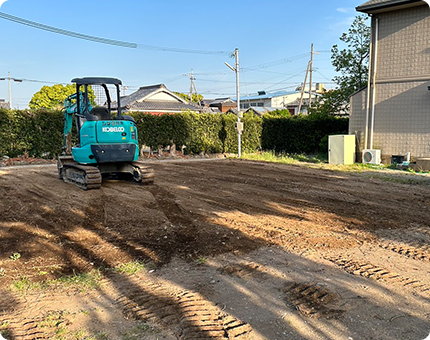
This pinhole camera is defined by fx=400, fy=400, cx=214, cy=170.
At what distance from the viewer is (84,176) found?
10.4 m

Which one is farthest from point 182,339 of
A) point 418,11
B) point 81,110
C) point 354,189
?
point 418,11

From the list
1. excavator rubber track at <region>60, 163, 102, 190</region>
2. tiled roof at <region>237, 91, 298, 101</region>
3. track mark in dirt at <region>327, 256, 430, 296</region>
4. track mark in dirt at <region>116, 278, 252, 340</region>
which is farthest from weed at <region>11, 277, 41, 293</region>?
tiled roof at <region>237, 91, 298, 101</region>

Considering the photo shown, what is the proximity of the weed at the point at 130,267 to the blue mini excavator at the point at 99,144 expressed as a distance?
546 centimetres

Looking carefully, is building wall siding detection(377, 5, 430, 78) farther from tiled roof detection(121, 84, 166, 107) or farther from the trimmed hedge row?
tiled roof detection(121, 84, 166, 107)

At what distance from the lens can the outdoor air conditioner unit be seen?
16.5m

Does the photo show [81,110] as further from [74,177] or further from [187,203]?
[187,203]

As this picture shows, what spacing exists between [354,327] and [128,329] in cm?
203

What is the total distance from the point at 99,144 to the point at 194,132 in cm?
1153

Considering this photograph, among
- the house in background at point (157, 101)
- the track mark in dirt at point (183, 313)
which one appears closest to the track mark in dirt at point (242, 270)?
the track mark in dirt at point (183, 313)

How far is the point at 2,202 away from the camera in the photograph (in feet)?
29.0

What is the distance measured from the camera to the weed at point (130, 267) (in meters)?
4.98

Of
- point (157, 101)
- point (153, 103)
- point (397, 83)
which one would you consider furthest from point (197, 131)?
point (157, 101)

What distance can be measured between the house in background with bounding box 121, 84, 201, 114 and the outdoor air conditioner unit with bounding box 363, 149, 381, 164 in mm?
28656

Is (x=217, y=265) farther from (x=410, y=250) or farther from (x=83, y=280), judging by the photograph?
(x=410, y=250)
